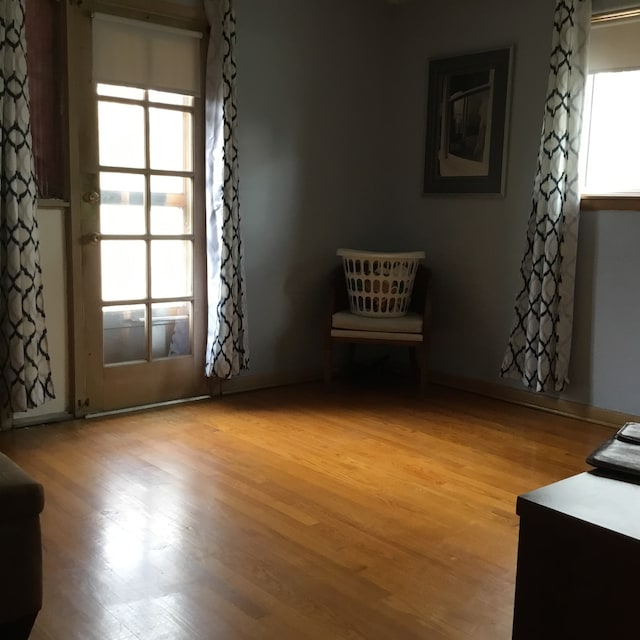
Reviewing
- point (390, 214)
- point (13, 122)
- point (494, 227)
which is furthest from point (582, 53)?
point (13, 122)

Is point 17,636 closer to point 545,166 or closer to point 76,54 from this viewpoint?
point 76,54

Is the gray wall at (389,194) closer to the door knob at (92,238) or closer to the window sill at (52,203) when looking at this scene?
the door knob at (92,238)

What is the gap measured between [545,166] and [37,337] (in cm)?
252

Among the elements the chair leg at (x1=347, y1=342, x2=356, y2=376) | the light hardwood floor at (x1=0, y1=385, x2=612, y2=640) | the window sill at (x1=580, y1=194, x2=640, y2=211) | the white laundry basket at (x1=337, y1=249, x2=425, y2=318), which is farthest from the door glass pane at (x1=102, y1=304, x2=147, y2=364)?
the window sill at (x1=580, y1=194, x2=640, y2=211)

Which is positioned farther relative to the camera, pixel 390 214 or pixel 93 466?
pixel 390 214

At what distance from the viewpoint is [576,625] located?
1529 mm

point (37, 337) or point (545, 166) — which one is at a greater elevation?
point (545, 166)

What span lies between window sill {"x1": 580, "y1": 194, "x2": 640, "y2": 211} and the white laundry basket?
0.90m

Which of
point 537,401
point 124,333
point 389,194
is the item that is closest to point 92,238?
point 124,333

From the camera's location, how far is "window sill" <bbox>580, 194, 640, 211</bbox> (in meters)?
3.55

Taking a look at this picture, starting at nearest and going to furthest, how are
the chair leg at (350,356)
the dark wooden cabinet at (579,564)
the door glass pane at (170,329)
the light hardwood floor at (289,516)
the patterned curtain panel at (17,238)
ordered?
the dark wooden cabinet at (579,564) < the light hardwood floor at (289,516) < the patterned curtain panel at (17,238) < the door glass pane at (170,329) < the chair leg at (350,356)

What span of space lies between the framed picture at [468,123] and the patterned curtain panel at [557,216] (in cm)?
40

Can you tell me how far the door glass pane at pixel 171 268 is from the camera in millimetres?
3773

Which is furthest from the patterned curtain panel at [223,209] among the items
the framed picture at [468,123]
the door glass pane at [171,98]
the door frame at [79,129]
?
the framed picture at [468,123]
